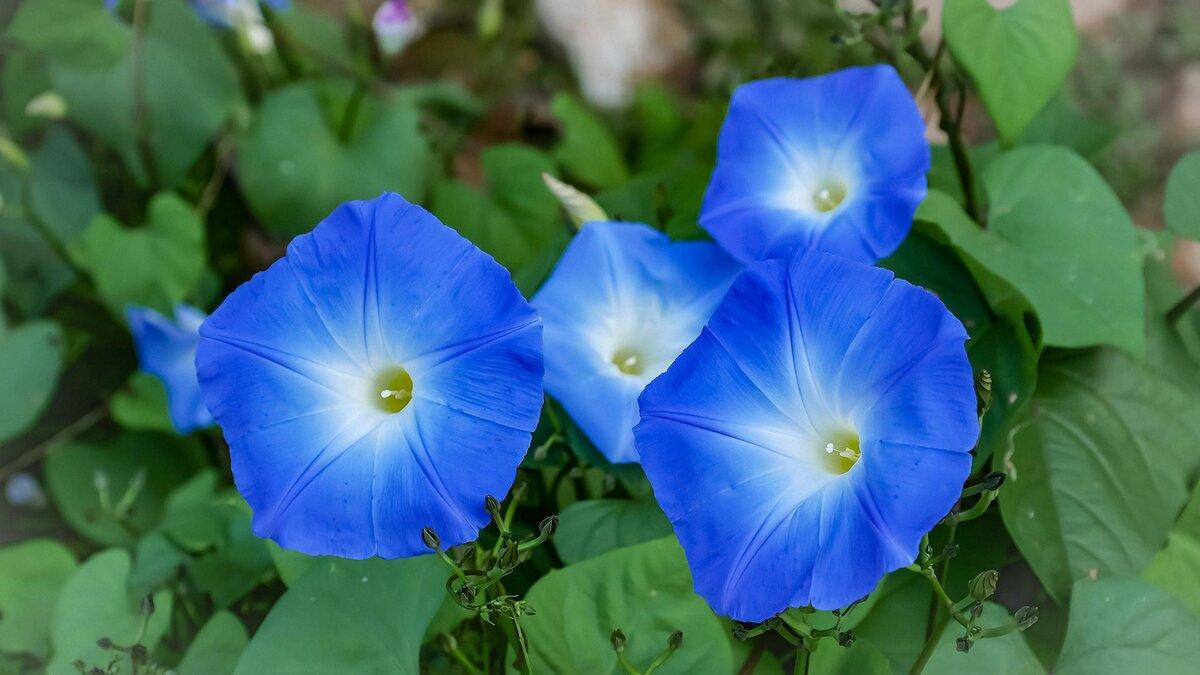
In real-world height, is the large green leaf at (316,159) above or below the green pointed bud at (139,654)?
above

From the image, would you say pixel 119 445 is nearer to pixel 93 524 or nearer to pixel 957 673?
pixel 93 524

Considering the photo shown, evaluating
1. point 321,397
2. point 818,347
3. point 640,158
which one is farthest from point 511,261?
point 818,347

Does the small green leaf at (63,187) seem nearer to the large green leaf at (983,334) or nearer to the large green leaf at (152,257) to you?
the large green leaf at (152,257)

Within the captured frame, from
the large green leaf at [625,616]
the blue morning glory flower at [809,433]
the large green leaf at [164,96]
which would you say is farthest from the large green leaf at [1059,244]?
the large green leaf at [164,96]

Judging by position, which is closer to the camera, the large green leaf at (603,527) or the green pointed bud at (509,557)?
the green pointed bud at (509,557)

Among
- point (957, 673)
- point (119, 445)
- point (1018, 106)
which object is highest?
point (1018, 106)

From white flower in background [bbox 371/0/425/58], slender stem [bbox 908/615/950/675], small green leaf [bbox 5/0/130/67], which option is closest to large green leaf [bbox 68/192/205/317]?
small green leaf [bbox 5/0/130/67]
